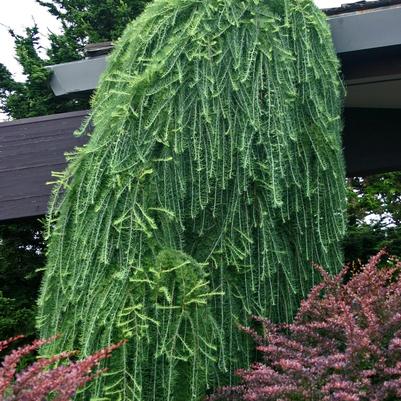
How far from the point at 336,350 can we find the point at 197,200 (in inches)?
36.5

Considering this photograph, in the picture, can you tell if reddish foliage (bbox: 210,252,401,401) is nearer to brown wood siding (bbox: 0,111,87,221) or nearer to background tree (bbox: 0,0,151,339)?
brown wood siding (bbox: 0,111,87,221)

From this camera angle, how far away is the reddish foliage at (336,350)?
272 centimetres

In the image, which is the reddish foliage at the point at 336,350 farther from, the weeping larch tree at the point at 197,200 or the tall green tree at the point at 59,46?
the tall green tree at the point at 59,46

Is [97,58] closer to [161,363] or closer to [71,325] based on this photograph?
[71,325]

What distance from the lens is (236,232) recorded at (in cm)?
332

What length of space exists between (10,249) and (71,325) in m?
3.05

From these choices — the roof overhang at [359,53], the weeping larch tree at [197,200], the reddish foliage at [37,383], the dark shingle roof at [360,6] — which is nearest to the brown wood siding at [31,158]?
the roof overhang at [359,53]

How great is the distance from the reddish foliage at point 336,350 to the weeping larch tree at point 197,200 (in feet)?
0.71

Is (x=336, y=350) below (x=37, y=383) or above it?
above

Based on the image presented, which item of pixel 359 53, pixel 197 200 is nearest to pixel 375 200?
pixel 359 53

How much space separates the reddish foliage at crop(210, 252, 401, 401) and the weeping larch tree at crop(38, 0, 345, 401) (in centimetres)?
22

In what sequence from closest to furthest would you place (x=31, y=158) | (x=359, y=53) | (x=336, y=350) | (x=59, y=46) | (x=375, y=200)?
(x=336, y=350) < (x=359, y=53) < (x=31, y=158) < (x=375, y=200) < (x=59, y=46)

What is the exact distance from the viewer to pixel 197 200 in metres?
3.31

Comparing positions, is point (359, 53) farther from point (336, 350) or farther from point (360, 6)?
point (336, 350)
